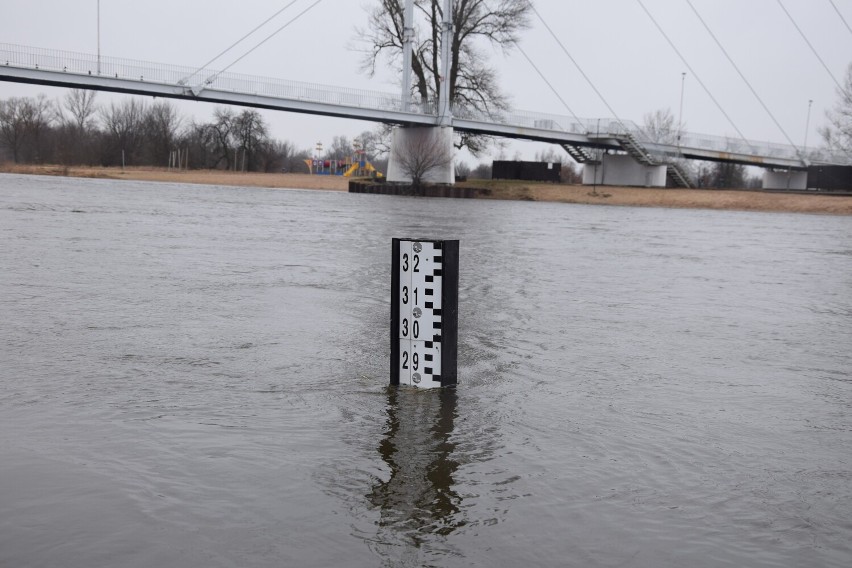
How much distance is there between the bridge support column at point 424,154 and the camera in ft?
205

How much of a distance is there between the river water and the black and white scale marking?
0.21 m

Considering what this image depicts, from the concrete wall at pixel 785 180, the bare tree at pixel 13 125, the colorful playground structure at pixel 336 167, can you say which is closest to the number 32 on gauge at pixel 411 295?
the concrete wall at pixel 785 180

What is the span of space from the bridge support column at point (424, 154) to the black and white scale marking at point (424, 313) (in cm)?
5641

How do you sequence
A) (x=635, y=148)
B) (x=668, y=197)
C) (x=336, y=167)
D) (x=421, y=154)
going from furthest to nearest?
(x=336, y=167) < (x=635, y=148) < (x=421, y=154) < (x=668, y=197)

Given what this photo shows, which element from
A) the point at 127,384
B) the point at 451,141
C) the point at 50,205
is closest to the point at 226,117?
the point at 451,141

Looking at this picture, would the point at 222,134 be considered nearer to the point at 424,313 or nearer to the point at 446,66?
the point at 446,66

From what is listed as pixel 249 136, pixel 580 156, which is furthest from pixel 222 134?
pixel 580 156

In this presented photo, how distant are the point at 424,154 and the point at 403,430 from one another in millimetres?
58839

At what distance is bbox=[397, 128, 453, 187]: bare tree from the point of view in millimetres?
61938

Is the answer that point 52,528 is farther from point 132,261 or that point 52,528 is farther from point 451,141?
point 451,141

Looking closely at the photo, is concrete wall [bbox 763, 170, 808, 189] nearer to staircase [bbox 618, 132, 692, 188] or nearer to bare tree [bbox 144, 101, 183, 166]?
staircase [bbox 618, 132, 692, 188]

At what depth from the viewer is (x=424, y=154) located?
62688mm

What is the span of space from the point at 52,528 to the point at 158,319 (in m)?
4.63

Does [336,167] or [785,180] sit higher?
[336,167]
